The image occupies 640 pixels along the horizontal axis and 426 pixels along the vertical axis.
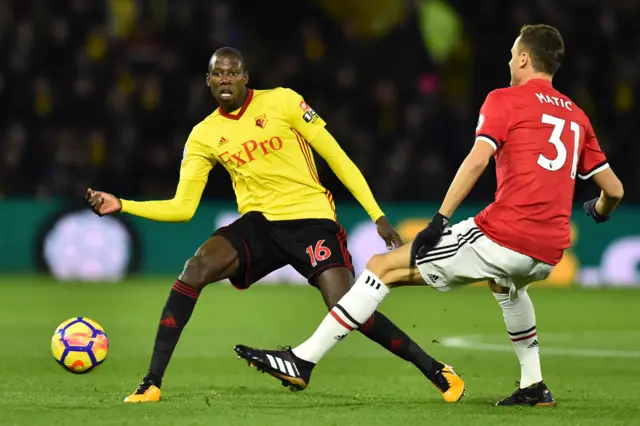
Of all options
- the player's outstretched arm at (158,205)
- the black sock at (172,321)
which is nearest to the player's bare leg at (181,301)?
the black sock at (172,321)

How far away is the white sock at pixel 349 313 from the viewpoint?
646cm

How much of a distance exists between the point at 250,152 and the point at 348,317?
1.40 metres

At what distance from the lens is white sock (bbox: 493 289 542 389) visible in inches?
270

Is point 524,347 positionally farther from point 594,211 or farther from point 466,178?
point 466,178

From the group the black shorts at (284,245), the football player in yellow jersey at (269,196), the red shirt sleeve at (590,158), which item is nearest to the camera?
the red shirt sleeve at (590,158)

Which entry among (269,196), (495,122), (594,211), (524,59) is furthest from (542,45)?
(269,196)

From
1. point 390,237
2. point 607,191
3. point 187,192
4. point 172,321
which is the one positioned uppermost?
point 187,192

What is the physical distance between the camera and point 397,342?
7.09 metres

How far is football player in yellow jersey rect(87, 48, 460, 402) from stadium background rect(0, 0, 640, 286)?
386 inches

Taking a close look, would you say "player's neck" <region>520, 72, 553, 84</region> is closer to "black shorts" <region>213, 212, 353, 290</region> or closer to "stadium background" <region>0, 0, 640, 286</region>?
"black shorts" <region>213, 212, 353, 290</region>

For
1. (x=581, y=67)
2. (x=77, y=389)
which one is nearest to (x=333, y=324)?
(x=77, y=389)

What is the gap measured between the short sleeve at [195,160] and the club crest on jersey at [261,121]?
352 millimetres


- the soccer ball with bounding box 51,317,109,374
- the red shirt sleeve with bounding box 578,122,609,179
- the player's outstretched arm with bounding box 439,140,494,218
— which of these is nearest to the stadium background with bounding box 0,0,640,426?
the soccer ball with bounding box 51,317,109,374

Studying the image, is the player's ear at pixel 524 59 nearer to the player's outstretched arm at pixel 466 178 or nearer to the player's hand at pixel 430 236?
the player's outstretched arm at pixel 466 178
